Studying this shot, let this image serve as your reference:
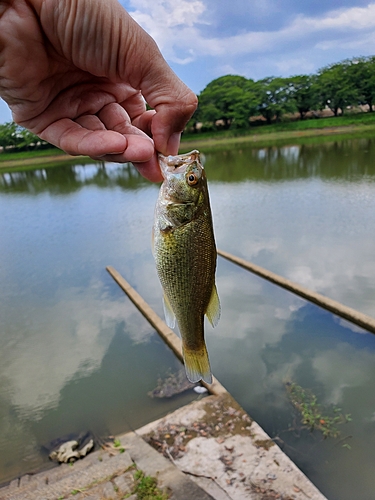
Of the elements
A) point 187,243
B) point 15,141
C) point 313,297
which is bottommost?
point 313,297

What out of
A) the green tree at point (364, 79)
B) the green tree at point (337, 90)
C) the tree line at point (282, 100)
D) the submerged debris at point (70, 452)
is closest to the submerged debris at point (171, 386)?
the submerged debris at point (70, 452)

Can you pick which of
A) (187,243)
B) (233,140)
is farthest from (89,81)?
(233,140)

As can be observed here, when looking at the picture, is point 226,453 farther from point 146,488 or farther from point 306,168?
point 306,168

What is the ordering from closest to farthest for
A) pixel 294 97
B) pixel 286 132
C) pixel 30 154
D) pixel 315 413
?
pixel 315 413 < pixel 30 154 < pixel 286 132 < pixel 294 97

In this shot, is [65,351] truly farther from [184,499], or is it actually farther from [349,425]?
[349,425]

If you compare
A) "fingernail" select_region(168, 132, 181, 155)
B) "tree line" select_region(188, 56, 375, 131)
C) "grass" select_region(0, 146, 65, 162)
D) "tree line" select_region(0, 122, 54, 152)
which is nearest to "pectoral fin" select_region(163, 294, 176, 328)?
"fingernail" select_region(168, 132, 181, 155)

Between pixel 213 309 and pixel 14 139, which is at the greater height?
pixel 14 139

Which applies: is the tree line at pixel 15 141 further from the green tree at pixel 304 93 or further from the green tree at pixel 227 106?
the green tree at pixel 304 93
